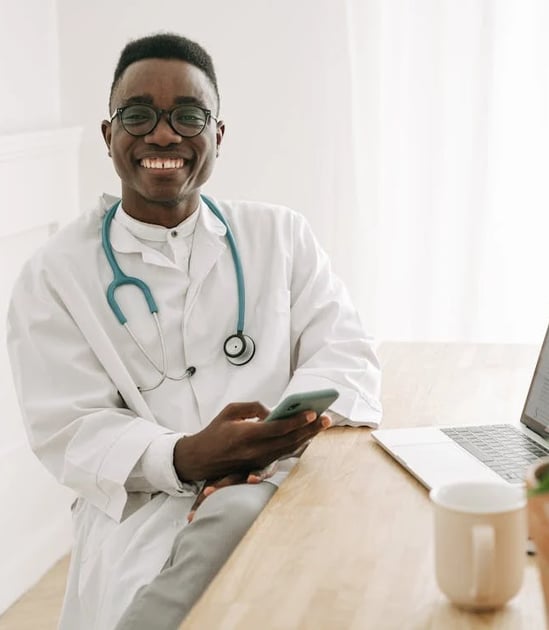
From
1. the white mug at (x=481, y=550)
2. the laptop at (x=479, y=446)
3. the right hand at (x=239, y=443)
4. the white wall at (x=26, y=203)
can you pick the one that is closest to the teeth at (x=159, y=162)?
the right hand at (x=239, y=443)

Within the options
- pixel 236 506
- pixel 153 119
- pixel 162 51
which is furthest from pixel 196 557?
pixel 162 51

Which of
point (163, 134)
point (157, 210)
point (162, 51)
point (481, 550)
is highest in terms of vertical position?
point (162, 51)

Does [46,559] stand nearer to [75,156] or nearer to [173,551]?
[75,156]

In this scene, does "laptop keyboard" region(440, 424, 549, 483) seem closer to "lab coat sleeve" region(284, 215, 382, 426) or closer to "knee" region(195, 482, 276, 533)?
"lab coat sleeve" region(284, 215, 382, 426)

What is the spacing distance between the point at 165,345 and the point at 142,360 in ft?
0.16

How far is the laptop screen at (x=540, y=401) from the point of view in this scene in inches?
68.7

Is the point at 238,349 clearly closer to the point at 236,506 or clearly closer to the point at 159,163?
the point at 159,163

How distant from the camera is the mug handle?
1.15m

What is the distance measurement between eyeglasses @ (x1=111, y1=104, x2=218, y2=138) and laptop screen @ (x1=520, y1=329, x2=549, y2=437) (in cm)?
76

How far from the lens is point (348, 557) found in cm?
133

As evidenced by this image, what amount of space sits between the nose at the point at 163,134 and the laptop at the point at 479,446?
0.67m

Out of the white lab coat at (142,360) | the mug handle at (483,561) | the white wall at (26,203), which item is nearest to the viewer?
the mug handle at (483,561)

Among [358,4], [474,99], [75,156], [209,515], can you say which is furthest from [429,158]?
[209,515]

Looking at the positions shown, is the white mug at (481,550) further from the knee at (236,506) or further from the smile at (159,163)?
the smile at (159,163)
